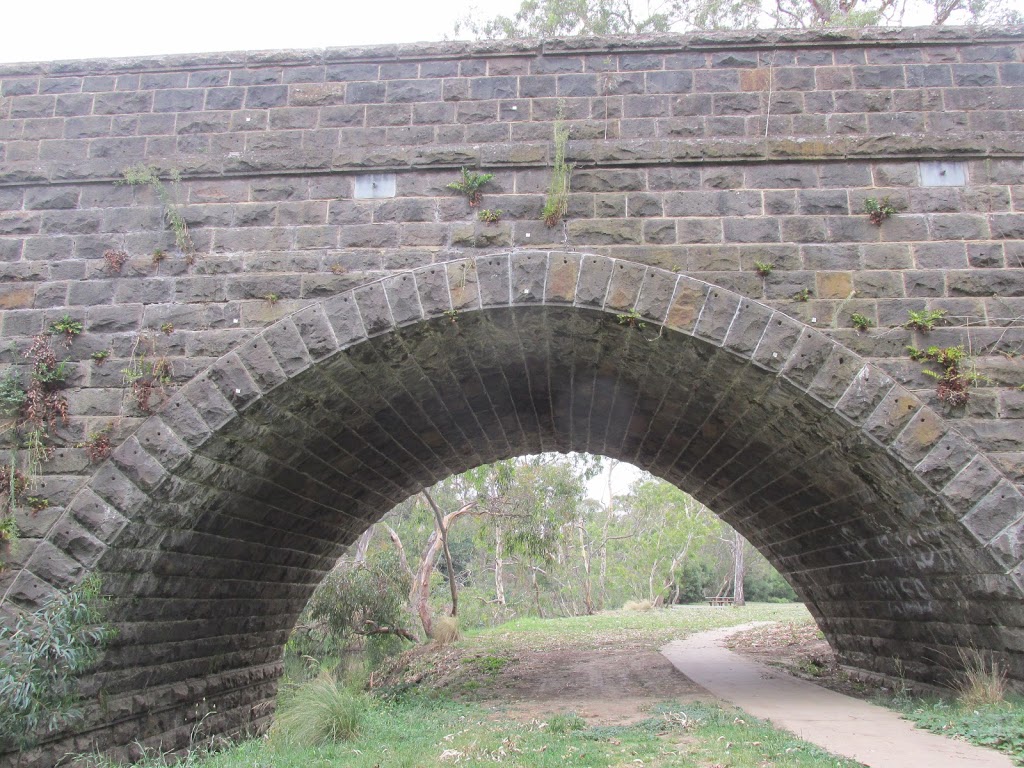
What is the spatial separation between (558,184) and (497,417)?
3355 millimetres

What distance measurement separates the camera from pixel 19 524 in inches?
235

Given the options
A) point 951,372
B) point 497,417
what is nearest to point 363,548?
point 497,417

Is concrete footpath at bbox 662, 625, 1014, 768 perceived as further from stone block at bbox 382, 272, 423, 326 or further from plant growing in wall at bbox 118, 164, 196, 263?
plant growing in wall at bbox 118, 164, 196, 263

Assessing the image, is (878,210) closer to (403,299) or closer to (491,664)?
(403,299)

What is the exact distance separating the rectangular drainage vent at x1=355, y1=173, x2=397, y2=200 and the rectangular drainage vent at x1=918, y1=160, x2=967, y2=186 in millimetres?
4295

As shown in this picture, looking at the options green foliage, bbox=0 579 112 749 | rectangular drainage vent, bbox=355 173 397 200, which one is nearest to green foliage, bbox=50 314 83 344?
green foliage, bbox=0 579 112 749

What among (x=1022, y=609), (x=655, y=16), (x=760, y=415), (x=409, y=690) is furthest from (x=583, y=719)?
(x=655, y=16)

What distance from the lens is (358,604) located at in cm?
1612

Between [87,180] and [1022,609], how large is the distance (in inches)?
315

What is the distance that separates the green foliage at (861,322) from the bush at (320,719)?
5288 millimetres

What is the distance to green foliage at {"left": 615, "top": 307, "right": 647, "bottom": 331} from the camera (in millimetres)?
6207

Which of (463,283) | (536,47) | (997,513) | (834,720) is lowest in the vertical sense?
(834,720)

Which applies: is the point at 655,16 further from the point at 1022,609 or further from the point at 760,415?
the point at 1022,609

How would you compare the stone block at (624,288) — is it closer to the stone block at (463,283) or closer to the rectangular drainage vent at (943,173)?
the stone block at (463,283)
